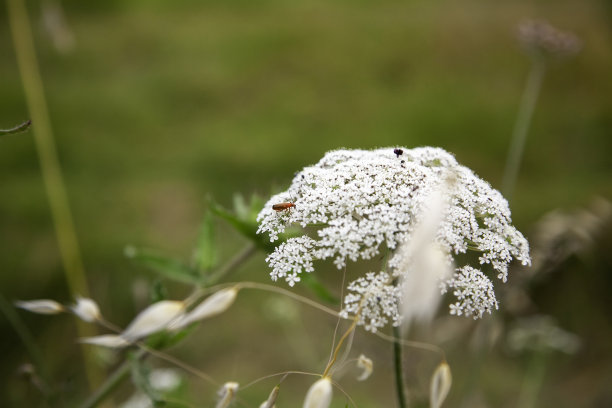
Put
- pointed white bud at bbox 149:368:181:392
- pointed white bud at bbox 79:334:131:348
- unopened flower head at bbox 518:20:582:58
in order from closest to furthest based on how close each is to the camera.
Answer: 1. pointed white bud at bbox 79:334:131:348
2. pointed white bud at bbox 149:368:181:392
3. unopened flower head at bbox 518:20:582:58

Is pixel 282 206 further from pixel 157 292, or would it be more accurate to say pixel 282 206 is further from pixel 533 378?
pixel 533 378

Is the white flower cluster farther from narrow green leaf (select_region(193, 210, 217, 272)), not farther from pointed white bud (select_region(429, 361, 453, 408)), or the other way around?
narrow green leaf (select_region(193, 210, 217, 272))

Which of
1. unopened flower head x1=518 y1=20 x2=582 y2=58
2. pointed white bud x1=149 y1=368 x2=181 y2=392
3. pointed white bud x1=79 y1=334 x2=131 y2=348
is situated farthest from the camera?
unopened flower head x1=518 y1=20 x2=582 y2=58

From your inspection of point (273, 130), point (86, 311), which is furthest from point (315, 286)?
point (273, 130)

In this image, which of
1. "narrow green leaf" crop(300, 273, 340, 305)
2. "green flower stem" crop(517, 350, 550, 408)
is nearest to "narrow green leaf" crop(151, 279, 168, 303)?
"narrow green leaf" crop(300, 273, 340, 305)

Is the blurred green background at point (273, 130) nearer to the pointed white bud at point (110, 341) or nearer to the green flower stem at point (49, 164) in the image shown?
the green flower stem at point (49, 164)
